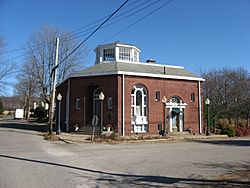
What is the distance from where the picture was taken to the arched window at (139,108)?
93.9 ft

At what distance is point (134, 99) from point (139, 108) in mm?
1032

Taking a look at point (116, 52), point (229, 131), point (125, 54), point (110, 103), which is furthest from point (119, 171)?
point (125, 54)

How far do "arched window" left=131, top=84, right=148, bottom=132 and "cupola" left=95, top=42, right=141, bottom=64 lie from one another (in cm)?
656

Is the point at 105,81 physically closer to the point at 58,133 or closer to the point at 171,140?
the point at 58,133

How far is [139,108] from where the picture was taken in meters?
29.3

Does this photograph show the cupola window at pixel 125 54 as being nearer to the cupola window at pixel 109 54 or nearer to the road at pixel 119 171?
the cupola window at pixel 109 54

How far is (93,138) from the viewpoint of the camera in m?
23.8

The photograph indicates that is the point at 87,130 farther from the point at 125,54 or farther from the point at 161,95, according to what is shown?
the point at 125,54

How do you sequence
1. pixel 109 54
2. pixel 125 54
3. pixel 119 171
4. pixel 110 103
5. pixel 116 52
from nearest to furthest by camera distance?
pixel 119 171, pixel 110 103, pixel 116 52, pixel 125 54, pixel 109 54

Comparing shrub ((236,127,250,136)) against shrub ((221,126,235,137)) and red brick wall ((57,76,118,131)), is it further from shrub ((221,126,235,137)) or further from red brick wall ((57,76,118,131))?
red brick wall ((57,76,118,131))

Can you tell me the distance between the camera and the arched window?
93.9 feet

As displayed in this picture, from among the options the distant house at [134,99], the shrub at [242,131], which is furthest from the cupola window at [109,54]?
the shrub at [242,131]

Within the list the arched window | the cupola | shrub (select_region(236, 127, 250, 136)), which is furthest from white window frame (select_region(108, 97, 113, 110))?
shrub (select_region(236, 127, 250, 136))

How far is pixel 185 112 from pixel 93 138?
11694mm
